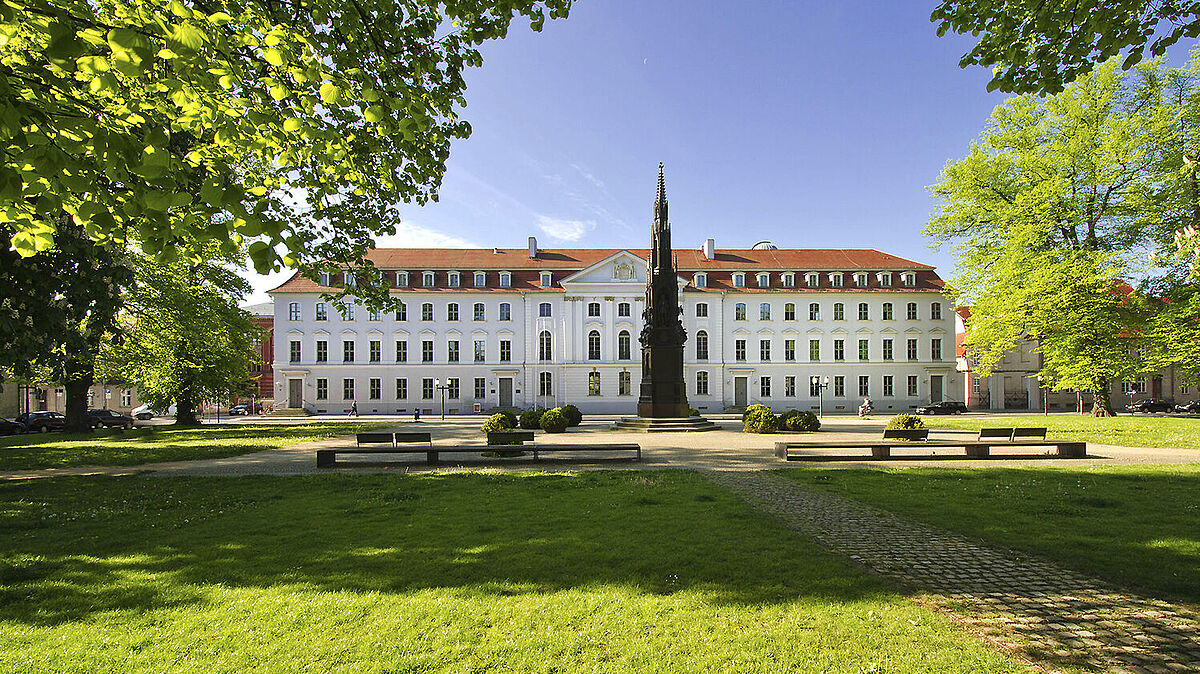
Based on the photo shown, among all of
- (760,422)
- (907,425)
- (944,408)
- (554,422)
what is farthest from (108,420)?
(944,408)

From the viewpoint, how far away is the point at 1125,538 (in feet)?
21.0

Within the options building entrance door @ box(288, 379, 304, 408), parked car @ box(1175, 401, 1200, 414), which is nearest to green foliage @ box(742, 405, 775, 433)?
building entrance door @ box(288, 379, 304, 408)

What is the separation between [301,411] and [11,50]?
1710 inches

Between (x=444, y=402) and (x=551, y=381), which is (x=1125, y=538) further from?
(x=444, y=402)

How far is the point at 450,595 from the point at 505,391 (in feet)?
136

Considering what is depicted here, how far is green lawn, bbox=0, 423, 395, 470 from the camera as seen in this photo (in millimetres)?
15094

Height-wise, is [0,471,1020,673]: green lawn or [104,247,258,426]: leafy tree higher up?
[104,247,258,426]: leafy tree

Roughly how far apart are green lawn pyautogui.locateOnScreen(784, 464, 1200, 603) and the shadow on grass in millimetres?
2509

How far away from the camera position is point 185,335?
75.3ft

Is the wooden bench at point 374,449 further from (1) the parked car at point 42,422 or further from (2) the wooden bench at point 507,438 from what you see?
(1) the parked car at point 42,422

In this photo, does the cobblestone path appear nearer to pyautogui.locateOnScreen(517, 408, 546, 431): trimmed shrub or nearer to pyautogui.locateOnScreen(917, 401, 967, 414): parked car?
pyautogui.locateOnScreen(517, 408, 546, 431): trimmed shrub

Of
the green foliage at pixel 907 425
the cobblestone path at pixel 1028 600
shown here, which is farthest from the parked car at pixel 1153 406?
the cobblestone path at pixel 1028 600

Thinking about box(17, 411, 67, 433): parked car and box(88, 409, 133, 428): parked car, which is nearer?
box(17, 411, 67, 433): parked car

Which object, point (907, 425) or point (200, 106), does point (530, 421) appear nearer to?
point (907, 425)
